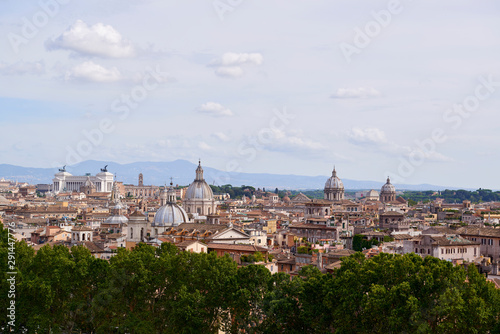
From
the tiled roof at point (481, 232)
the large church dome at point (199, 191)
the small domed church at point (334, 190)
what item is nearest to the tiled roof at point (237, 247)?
the tiled roof at point (481, 232)

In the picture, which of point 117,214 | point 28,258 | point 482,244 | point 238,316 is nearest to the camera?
point 238,316

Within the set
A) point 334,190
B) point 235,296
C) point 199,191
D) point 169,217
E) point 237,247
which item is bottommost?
point 235,296

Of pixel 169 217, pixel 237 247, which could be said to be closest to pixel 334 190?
pixel 169 217

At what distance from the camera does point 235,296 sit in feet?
115

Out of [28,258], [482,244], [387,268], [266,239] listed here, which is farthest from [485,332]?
[266,239]

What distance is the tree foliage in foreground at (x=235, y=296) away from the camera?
30.4 meters

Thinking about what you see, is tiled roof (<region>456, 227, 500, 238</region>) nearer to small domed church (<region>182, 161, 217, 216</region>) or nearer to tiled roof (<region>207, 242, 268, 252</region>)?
tiled roof (<region>207, 242, 268, 252</region>)

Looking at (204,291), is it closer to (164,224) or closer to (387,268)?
(387,268)

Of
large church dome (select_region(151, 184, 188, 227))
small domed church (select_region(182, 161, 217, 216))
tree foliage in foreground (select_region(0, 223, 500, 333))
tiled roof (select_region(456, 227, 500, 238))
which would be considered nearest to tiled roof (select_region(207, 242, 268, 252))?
large church dome (select_region(151, 184, 188, 227))

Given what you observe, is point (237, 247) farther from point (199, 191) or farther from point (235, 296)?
point (199, 191)

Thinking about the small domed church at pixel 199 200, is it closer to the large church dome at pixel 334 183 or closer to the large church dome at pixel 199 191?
the large church dome at pixel 199 191

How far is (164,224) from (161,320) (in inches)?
1664

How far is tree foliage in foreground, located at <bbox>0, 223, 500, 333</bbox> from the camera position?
30359 mm

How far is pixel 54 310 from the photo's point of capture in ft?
123
